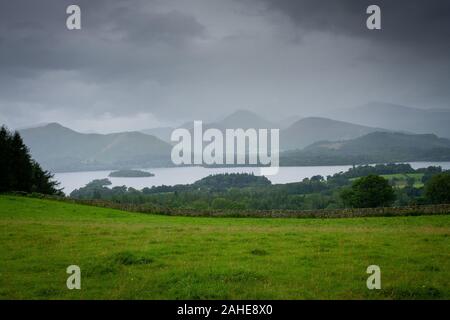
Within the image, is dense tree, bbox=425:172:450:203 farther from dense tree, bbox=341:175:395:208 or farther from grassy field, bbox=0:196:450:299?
grassy field, bbox=0:196:450:299

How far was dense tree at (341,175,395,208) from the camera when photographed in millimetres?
74188

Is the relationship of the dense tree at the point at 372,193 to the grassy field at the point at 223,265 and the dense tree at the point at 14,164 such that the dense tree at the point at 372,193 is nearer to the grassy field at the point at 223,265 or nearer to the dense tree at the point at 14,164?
the grassy field at the point at 223,265

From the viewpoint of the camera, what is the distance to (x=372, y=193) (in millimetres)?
74125

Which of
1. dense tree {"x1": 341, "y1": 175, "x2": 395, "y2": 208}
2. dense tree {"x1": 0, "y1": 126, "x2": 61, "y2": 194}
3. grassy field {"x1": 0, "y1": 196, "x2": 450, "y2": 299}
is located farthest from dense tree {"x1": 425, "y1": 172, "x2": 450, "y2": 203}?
dense tree {"x1": 0, "y1": 126, "x2": 61, "y2": 194}

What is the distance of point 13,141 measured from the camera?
63750 mm

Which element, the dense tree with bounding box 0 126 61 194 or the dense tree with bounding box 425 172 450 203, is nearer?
the dense tree with bounding box 0 126 61 194

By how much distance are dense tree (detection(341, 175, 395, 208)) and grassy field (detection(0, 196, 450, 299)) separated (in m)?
52.6

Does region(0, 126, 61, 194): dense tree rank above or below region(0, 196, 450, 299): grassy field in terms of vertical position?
above

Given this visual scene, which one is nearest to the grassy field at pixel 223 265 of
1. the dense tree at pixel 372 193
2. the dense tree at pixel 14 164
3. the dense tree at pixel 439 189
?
the dense tree at pixel 14 164

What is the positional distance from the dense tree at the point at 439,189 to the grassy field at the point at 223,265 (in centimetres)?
6184

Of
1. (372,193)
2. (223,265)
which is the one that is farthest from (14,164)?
(372,193)
